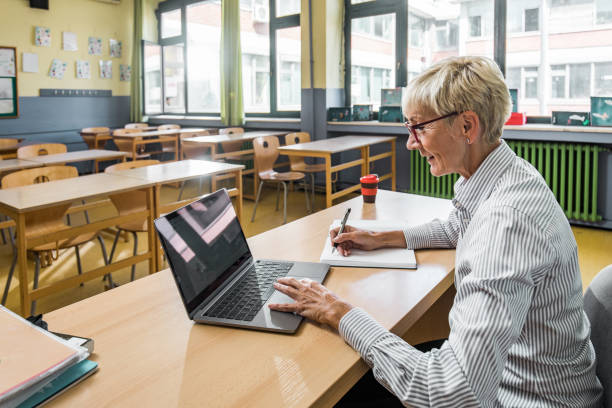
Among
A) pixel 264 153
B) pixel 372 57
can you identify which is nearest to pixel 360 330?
pixel 264 153

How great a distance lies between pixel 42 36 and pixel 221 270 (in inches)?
289

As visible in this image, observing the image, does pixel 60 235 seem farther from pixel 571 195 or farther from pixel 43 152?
pixel 571 195

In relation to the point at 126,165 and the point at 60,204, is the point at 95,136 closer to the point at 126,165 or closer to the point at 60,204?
the point at 126,165

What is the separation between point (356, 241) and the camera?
1344 mm

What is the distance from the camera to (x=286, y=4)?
20.4 feet

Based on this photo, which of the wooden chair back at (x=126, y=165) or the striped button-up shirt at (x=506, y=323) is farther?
the wooden chair back at (x=126, y=165)

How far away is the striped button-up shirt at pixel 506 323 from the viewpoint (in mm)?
741

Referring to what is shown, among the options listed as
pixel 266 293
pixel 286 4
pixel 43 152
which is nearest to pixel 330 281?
pixel 266 293

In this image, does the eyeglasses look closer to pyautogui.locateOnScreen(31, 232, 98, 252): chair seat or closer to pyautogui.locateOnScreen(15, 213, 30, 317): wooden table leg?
pyautogui.locateOnScreen(15, 213, 30, 317): wooden table leg

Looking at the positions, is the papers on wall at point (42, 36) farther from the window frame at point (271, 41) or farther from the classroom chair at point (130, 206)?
the classroom chair at point (130, 206)

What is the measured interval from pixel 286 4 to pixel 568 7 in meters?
3.39

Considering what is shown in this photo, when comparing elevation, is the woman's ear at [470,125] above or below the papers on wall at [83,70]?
below

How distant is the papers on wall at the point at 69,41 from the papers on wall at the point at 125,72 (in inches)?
32.5

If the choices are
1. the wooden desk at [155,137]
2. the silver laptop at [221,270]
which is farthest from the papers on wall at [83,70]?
the silver laptop at [221,270]
